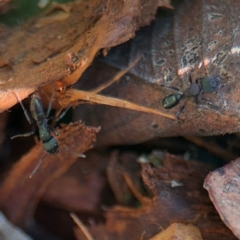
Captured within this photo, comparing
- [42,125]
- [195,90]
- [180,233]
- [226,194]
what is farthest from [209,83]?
[42,125]

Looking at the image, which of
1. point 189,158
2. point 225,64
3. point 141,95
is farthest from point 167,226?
point 225,64

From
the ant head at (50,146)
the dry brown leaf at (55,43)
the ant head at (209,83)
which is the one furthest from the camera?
the ant head at (50,146)

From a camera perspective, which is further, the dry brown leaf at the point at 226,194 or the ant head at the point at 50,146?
the ant head at the point at 50,146

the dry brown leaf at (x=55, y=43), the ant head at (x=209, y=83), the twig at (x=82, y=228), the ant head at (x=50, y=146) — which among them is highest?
the dry brown leaf at (x=55, y=43)

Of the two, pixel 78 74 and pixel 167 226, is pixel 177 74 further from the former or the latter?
pixel 167 226

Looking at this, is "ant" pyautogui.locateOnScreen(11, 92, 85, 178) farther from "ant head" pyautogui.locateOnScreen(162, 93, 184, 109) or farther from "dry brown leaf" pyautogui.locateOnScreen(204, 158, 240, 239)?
"dry brown leaf" pyautogui.locateOnScreen(204, 158, 240, 239)

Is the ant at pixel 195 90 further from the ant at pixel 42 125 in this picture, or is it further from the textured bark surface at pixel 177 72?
the ant at pixel 42 125

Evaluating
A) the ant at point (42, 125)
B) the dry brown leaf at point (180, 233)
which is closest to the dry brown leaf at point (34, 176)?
the ant at point (42, 125)

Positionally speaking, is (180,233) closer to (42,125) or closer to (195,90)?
(195,90)
